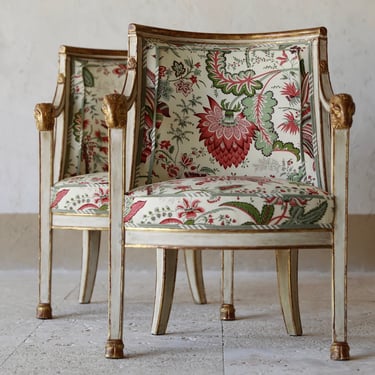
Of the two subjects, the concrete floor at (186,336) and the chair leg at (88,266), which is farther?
the chair leg at (88,266)

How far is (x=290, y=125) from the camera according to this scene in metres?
2.58

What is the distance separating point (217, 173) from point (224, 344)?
0.52 meters

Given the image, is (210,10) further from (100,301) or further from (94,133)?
(100,301)

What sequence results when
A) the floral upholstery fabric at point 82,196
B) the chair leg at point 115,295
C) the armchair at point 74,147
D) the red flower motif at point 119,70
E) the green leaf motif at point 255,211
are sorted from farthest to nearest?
the red flower motif at point 119,70
the armchair at point 74,147
the floral upholstery fabric at point 82,196
the chair leg at point 115,295
the green leaf motif at point 255,211

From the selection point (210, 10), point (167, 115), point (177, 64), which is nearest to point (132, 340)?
point (167, 115)

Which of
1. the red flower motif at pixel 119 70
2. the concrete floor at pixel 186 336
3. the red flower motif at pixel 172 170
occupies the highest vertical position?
the red flower motif at pixel 119 70

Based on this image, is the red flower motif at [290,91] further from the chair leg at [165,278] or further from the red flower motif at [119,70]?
the red flower motif at [119,70]

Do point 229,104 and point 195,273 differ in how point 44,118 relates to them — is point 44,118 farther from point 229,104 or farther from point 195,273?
point 195,273

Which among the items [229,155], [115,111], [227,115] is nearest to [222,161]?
[229,155]

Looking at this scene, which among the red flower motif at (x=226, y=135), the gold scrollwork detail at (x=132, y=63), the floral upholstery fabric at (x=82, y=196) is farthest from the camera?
the floral upholstery fabric at (x=82, y=196)

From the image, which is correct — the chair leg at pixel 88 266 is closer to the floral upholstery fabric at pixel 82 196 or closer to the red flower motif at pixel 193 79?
the floral upholstery fabric at pixel 82 196

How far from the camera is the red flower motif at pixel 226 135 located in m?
2.63

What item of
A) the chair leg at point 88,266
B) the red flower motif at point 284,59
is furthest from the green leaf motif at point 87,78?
the red flower motif at point 284,59

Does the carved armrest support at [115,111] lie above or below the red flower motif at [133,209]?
above
